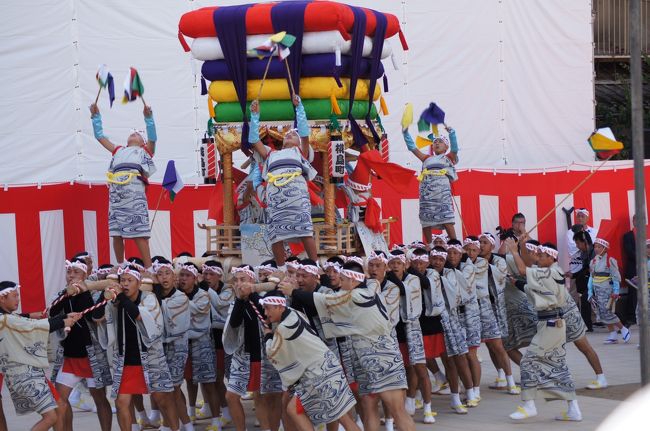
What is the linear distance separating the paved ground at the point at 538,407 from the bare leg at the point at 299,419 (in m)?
2.07

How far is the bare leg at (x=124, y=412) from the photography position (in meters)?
8.83

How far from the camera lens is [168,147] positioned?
15328 mm

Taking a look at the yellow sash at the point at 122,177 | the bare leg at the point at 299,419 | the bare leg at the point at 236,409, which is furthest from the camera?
the yellow sash at the point at 122,177

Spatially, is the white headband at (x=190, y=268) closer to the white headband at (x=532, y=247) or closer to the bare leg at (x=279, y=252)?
the bare leg at (x=279, y=252)

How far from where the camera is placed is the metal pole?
7.38 m

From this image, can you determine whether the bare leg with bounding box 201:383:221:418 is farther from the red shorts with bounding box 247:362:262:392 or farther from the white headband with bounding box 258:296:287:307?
the white headband with bounding box 258:296:287:307

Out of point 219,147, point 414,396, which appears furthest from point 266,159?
point 414,396

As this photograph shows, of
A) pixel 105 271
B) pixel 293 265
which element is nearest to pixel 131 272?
pixel 105 271

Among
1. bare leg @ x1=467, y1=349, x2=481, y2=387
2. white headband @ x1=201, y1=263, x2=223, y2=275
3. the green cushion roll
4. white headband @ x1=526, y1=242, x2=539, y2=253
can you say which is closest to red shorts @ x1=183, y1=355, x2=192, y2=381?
white headband @ x1=201, y1=263, x2=223, y2=275

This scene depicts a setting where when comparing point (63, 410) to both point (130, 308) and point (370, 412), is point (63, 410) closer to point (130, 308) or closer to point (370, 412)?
point (130, 308)

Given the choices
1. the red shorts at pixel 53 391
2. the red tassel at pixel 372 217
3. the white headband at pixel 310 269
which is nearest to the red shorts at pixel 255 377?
the white headband at pixel 310 269

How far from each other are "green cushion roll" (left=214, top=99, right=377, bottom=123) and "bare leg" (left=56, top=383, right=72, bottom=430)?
3.27 metres

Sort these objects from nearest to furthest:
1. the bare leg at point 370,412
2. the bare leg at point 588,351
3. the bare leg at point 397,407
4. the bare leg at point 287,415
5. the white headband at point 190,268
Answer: the bare leg at point 287,415, the bare leg at point 397,407, the bare leg at point 370,412, the white headband at point 190,268, the bare leg at point 588,351

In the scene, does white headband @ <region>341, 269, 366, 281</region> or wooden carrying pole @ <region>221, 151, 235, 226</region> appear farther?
wooden carrying pole @ <region>221, 151, 235, 226</region>
